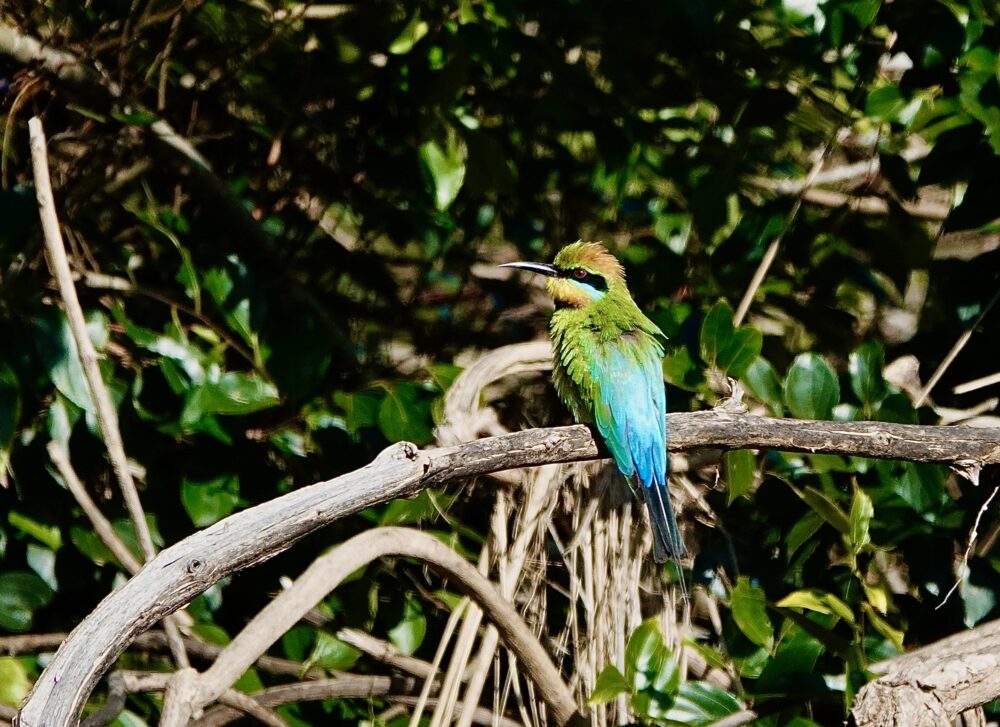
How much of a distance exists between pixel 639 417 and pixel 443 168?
87 centimetres

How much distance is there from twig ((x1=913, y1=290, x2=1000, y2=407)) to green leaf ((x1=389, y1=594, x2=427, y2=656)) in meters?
1.44

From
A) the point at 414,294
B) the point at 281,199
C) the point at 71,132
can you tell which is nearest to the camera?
the point at 71,132

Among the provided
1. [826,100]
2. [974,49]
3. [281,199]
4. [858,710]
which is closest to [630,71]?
[826,100]

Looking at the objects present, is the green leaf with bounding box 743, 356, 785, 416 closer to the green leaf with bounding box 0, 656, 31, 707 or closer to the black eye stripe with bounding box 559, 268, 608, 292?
the black eye stripe with bounding box 559, 268, 608, 292

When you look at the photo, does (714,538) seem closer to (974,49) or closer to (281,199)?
(974,49)

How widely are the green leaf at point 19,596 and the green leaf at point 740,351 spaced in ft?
5.95

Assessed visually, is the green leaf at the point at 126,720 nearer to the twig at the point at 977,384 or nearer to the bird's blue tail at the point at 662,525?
the bird's blue tail at the point at 662,525

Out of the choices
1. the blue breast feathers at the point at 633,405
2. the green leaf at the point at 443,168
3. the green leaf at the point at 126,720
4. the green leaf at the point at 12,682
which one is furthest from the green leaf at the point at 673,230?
the green leaf at the point at 12,682

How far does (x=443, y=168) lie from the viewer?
3193 mm

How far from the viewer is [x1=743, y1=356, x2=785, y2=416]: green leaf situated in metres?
3.00

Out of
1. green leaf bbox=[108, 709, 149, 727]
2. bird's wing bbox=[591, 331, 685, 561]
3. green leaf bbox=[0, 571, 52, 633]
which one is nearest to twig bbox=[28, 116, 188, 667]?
green leaf bbox=[108, 709, 149, 727]

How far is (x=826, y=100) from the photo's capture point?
3.54 metres

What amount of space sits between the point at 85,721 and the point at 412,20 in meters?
1.89

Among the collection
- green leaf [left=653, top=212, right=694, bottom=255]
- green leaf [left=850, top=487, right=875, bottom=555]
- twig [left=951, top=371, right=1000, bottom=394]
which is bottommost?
green leaf [left=850, top=487, right=875, bottom=555]
